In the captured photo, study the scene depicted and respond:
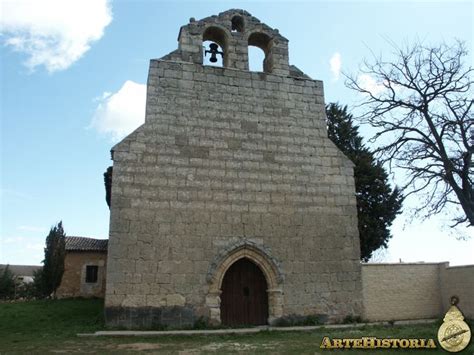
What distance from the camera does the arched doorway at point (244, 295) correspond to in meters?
10.8

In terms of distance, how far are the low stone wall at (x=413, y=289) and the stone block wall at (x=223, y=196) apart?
61 centimetres

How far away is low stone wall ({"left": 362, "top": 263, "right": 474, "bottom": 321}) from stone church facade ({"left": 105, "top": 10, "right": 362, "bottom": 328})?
593 mm

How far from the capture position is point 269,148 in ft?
38.4

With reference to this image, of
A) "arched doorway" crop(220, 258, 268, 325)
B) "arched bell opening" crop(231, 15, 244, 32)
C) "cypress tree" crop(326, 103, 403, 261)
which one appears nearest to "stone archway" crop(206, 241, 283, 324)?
"arched doorway" crop(220, 258, 268, 325)

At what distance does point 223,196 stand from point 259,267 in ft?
6.70

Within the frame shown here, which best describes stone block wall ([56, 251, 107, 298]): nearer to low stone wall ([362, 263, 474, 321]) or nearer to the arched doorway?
the arched doorway

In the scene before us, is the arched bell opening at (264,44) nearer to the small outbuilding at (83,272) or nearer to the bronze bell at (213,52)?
the bronze bell at (213,52)

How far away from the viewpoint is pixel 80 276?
21375 millimetres

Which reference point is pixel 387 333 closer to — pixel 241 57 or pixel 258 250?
pixel 258 250

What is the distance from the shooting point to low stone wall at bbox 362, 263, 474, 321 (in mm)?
11609

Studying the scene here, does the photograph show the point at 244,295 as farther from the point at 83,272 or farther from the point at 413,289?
the point at 83,272

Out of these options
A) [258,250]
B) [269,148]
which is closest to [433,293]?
[258,250]

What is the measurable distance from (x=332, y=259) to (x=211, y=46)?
6925 mm

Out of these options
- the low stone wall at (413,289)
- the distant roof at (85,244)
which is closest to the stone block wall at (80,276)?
the distant roof at (85,244)
